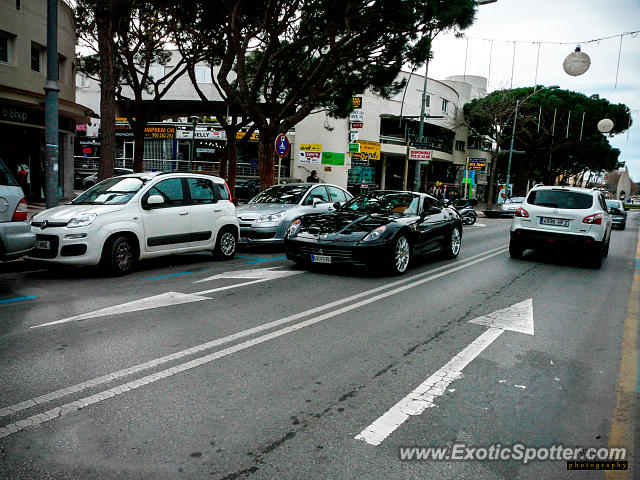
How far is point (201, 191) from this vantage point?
10.3 m

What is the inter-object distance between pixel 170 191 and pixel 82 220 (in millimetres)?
1819

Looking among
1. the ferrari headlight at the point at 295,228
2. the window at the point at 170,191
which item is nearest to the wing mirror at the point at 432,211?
the ferrari headlight at the point at 295,228

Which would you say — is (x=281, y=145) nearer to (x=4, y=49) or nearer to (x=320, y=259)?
(x=320, y=259)

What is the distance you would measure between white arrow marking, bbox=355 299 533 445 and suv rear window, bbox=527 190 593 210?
17.3ft

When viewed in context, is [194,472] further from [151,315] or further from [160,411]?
[151,315]

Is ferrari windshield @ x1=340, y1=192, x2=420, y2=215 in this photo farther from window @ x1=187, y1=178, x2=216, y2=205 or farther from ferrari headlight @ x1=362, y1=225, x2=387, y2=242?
window @ x1=187, y1=178, x2=216, y2=205

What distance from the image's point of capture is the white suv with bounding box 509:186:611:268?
36.2 feet

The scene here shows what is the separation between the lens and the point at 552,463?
3.14m

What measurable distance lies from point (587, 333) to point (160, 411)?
16.3 ft

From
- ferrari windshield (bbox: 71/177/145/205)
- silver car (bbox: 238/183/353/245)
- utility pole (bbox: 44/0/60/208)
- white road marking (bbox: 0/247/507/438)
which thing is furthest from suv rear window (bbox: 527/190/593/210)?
utility pole (bbox: 44/0/60/208)

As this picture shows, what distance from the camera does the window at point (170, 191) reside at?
9.41 meters

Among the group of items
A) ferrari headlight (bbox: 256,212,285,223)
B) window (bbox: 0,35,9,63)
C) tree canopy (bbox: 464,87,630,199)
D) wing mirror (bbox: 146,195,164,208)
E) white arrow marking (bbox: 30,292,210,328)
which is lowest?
white arrow marking (bbox: 30,292,210,328)

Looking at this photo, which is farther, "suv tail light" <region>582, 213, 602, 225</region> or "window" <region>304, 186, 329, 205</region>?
"window" <region>304, 186, 329, 205</region>

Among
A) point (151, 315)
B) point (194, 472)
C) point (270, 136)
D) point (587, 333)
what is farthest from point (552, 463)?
point (270, 136)
